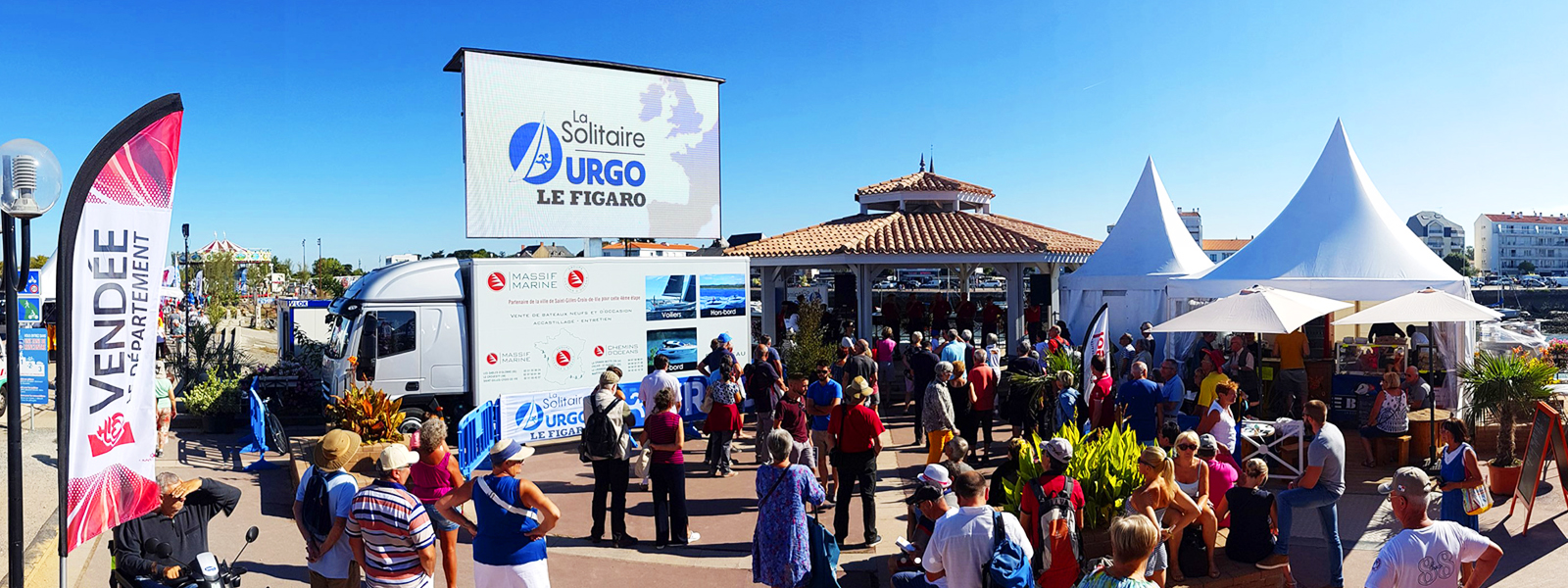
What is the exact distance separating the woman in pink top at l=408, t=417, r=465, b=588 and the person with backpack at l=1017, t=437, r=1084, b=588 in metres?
3.42

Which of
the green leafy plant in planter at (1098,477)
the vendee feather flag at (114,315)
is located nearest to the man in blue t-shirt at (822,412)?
the green leafy plant in planter at (1098,477)

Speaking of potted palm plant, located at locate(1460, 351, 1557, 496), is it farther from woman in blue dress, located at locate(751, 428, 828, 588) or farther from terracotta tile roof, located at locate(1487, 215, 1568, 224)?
terracotta tile roof, located at locate(1487, 215, 1568, 224)

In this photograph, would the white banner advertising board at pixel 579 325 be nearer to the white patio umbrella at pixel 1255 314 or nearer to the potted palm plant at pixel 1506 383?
the white patio umbrella at pixel 1255 314

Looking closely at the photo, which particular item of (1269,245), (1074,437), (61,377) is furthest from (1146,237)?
(61,377)

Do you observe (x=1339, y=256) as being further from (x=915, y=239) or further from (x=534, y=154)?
(x=534, y=154)

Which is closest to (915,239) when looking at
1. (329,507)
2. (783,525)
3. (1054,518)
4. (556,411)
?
(556,411)

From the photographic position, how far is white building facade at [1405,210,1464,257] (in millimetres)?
139625

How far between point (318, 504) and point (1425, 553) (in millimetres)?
5434

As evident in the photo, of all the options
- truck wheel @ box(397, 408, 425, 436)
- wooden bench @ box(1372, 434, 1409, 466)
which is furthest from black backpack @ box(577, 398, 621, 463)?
wooden bench @ box(1372, 434, 1409, 466)

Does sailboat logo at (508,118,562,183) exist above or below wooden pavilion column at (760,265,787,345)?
above

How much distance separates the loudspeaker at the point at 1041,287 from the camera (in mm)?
19812

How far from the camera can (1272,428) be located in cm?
857

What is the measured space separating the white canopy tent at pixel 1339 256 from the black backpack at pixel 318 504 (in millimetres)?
11637

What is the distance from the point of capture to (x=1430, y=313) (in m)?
9.57
